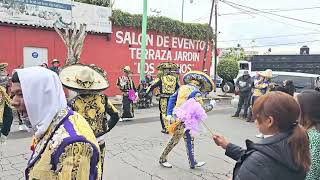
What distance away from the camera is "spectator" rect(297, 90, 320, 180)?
2656 millimetres

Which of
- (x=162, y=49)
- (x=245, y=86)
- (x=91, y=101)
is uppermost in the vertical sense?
(x=162, y=49)

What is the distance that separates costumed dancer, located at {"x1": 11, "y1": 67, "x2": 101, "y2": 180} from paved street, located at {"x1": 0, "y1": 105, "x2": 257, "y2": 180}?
3.84 m

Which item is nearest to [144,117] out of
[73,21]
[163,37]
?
[73,21]

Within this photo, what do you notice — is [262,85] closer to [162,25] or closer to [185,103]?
[185,103]

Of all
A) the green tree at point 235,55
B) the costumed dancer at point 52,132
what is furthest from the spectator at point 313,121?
the green tree at point 235,55

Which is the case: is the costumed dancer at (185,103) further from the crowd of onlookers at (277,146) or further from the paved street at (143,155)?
the crowd of onlookers at (277,146)

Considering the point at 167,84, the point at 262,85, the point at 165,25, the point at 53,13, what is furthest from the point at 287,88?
the point at 165,25

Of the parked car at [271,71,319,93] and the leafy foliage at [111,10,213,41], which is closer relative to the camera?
the parked car at [271,71,319,93]

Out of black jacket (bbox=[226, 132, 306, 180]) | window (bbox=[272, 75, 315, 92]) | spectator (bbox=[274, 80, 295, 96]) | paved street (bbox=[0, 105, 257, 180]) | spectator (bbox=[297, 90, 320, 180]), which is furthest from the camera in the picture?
window (bbox=[272, 75, 315, 92])

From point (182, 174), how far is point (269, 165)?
4.05 metres

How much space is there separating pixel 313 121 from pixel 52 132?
189cm

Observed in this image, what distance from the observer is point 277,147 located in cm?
211

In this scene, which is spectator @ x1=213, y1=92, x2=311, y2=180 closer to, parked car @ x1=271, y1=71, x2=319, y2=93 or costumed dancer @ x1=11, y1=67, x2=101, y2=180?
costumed dancer @ x1=11, y1=67, x2=101, y2=180

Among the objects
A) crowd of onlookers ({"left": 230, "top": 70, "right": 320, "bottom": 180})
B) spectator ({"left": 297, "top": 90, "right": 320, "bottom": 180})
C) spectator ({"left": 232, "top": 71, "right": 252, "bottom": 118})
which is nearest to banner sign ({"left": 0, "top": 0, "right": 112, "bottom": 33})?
spectator ({"left": 232, "top": 71, "right": 252, "bottom": 118})
